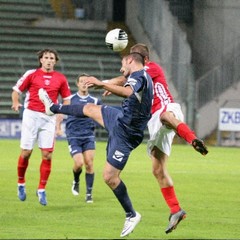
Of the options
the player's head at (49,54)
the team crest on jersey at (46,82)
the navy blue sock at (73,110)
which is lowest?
the team crest on jersey at (46,82)

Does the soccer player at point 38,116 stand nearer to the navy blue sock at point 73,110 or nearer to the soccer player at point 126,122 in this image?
the navy blue sock at point 73,110

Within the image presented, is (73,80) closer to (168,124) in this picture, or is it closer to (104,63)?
(104,63)

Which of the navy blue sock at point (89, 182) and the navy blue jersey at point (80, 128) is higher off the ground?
the navy blue jersey at point (80, 128)

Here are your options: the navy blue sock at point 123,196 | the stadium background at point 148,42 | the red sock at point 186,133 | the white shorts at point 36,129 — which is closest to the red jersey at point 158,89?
the red sock at point 186,133

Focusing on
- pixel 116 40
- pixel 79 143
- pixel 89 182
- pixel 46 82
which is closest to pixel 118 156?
pixel 116 40

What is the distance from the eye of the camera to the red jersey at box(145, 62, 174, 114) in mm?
12820

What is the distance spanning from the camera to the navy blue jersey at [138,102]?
37.6ft

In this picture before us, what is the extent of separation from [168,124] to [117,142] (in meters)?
0.97

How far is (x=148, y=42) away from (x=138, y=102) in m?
26.0

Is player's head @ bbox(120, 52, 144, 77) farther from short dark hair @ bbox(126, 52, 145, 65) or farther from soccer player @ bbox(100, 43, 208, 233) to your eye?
soccer player @ bbox(100, 43, 208, 233)

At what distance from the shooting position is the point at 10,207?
1460 cm

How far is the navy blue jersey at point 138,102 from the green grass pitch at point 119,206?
132 cm

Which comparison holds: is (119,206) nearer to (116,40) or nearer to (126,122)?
(116,40)

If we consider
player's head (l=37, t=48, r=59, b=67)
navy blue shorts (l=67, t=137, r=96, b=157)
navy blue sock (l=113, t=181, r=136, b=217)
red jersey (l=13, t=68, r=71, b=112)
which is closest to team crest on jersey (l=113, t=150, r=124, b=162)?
navy blue sock (l=113, t=181, r=136, b=217)
